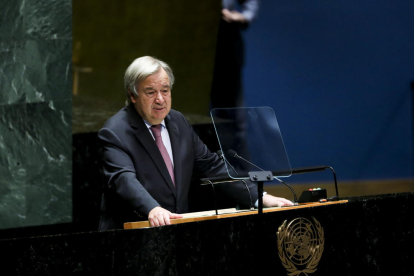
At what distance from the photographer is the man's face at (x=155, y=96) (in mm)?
2768

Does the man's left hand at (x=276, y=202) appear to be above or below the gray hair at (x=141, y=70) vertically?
below

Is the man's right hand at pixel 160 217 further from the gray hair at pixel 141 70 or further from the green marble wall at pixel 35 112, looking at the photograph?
the green marble wall at pixel 35 112

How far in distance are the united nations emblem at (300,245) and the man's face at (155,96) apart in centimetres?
87

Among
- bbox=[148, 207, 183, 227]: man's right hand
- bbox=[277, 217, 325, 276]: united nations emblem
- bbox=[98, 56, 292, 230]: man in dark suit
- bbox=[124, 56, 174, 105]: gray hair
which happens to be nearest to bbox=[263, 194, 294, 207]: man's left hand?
bbox=[98, 56, 292, 230]: man in dark suit

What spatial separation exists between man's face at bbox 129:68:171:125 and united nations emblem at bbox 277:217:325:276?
87 cm

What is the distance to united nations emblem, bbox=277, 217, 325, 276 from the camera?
7.38 feet

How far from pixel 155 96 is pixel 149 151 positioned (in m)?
0.26

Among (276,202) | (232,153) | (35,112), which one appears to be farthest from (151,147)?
(35,112)

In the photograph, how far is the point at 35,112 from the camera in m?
3.88

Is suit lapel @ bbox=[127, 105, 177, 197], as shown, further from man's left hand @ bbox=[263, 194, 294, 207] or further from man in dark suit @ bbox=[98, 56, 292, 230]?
man's left hand @ bbox=[263, 194, 294, 207]

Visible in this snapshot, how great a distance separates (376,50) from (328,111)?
0.79m

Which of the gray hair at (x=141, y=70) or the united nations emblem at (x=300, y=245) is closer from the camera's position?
the united nations emblem at (x=300, y=245)

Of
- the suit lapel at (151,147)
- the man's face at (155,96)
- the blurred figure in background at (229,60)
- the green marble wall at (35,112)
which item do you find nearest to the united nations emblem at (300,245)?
the suit lapel at (151,147)

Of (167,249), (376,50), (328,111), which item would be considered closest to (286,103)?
(328,111)
